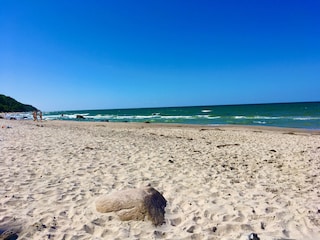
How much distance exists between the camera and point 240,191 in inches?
191

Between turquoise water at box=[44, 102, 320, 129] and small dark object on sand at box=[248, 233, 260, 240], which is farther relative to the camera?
turquoise water at box=[44, 102, 320, 129]

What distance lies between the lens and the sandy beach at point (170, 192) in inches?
130

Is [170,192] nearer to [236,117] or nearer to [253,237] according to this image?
[253,237]

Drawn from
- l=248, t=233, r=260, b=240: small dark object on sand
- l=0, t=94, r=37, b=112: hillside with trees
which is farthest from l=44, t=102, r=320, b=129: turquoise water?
l=0, t=94, r=37, b=112: hillside with trees

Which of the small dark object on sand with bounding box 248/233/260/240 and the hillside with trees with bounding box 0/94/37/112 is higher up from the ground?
the hillside with trees with bounding box 0/94/37/112

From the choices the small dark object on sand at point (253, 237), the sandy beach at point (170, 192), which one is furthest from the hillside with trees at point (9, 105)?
the small dark object on sand at point (253, 237)

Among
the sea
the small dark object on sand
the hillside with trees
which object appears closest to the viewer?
the small dark object on sand

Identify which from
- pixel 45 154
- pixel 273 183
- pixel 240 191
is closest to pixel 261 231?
pixel 240 191

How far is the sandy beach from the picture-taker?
3.30 m

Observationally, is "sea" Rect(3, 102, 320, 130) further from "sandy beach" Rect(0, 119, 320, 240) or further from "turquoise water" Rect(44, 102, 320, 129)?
"sandy beach" Rect(0, 119, 320, 240)

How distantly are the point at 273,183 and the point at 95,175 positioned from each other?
4.28 m

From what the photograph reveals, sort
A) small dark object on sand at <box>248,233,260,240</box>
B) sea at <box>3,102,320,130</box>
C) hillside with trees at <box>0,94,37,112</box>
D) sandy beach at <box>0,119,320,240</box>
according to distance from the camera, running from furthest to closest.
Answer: hillside with trees at <box>0,94,37,112</box>
sea at <box>3,102,320,130</box>
sandy beach at <box>0,119,320,240</box>
small dark object on sand at <box>248,233,260,240</box>

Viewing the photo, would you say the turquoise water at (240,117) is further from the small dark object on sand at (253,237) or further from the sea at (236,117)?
the small dark object on sand at (253,237)

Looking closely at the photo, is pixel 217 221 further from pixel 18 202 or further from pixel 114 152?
pixel 114 152
